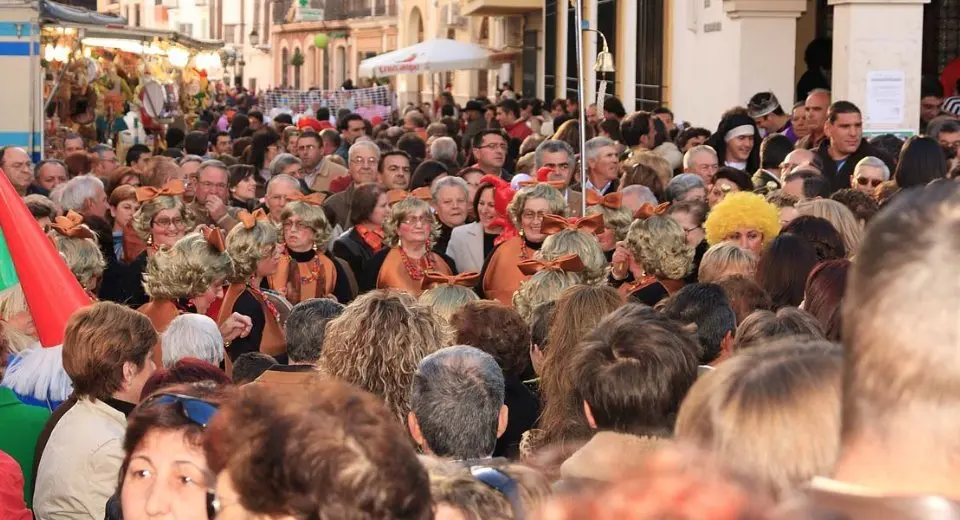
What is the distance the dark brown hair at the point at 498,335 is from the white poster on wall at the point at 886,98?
8.02m

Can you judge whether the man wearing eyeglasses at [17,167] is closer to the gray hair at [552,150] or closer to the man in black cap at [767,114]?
the gray hair at [552,150]

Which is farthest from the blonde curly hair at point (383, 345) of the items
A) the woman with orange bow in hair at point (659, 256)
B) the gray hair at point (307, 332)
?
the woman with orange bow in hair at point (659, 256)

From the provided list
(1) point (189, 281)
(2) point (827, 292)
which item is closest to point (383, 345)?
(2) point (827, 292)

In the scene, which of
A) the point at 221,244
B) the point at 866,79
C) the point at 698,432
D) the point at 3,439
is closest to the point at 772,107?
the point at 866,79

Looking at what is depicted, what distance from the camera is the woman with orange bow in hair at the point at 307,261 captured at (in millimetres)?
8133

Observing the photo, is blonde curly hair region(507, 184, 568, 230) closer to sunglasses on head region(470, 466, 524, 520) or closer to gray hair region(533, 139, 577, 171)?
gray hair region(533, 139, 577, 171)

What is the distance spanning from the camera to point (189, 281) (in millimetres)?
6785

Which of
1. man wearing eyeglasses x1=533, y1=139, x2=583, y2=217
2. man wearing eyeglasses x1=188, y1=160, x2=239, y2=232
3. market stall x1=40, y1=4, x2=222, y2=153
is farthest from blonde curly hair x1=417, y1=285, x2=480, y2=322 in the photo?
market stall x1=40, y1=4, x2=222, y2=153

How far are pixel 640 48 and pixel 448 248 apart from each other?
1286 cm

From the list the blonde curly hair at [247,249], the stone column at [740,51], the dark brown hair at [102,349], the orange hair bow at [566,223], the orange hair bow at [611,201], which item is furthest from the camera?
the stone column at [740,51]

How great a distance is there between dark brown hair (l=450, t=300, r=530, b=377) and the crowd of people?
0.01 metres

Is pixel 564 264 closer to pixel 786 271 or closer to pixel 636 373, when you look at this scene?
pixel 786 271

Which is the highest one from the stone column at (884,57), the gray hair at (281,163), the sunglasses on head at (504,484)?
the stone column at (884,57)

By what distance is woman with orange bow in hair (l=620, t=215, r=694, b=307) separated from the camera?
274 inches
